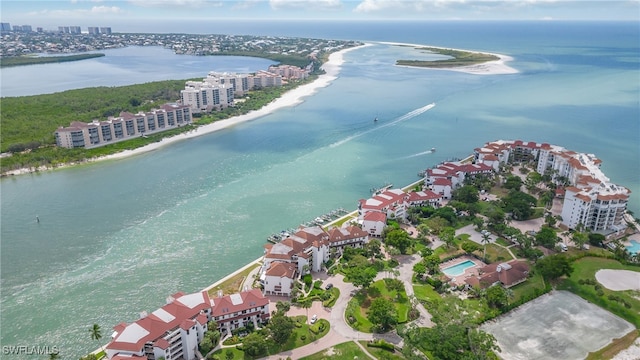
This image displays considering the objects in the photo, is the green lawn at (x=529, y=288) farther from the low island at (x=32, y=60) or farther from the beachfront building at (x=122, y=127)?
the low island at (x=32, y=60)

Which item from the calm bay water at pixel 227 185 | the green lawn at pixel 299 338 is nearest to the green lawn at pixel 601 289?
the calm bay water at pixel 227 185

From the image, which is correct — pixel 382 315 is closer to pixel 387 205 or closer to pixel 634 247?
pixel 387 205

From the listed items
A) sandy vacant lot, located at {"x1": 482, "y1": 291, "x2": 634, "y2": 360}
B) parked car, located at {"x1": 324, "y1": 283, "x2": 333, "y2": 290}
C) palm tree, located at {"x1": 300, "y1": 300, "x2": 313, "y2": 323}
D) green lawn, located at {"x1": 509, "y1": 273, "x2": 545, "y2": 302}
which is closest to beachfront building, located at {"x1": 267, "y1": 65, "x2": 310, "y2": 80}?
parked car, located at {"x1": 324, "y1": 283, "x2": 333, "y2": 290}

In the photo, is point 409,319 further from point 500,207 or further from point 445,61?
point 445,61

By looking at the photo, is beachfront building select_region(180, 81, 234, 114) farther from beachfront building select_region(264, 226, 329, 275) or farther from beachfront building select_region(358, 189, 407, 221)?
beachfront building select_region(264, 226, 329, 275)

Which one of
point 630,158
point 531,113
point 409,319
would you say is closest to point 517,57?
point 531,113
